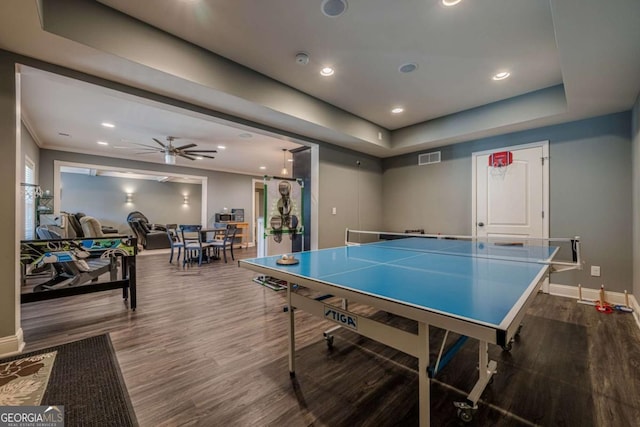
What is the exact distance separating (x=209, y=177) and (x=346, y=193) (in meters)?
5.68

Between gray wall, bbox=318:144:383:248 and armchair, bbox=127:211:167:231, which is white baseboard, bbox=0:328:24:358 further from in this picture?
armchair, bbox=127:211:167:231

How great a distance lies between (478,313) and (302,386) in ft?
4.55

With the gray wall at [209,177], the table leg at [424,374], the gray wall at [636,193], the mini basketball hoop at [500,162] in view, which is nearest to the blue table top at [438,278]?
the table leg at [424,374]

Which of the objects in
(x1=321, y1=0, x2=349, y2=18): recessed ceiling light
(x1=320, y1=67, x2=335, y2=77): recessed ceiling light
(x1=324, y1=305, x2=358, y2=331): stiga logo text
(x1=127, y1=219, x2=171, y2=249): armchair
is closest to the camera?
(x1=324, y1=305, x2=358, y2=331): stiga logo text

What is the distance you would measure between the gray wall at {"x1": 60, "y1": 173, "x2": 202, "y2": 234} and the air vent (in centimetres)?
1051

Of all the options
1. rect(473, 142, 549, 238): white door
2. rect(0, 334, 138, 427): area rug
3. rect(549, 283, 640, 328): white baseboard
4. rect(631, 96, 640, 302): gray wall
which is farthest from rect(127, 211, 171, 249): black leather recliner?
rect(631, 96, 640, 302): gray wall

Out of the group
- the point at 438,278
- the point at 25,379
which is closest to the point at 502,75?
the point at 438,278

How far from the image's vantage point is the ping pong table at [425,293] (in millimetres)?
886

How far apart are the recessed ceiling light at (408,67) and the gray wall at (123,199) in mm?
11445

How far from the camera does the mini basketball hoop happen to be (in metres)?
4.23

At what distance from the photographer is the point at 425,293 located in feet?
3.66

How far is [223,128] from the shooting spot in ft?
15.8

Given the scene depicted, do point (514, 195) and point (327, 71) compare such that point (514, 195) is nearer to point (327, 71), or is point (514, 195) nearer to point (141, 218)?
point (327, 71)

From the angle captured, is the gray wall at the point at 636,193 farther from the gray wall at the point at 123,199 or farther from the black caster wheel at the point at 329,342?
the gray wall at the point at 123,199
